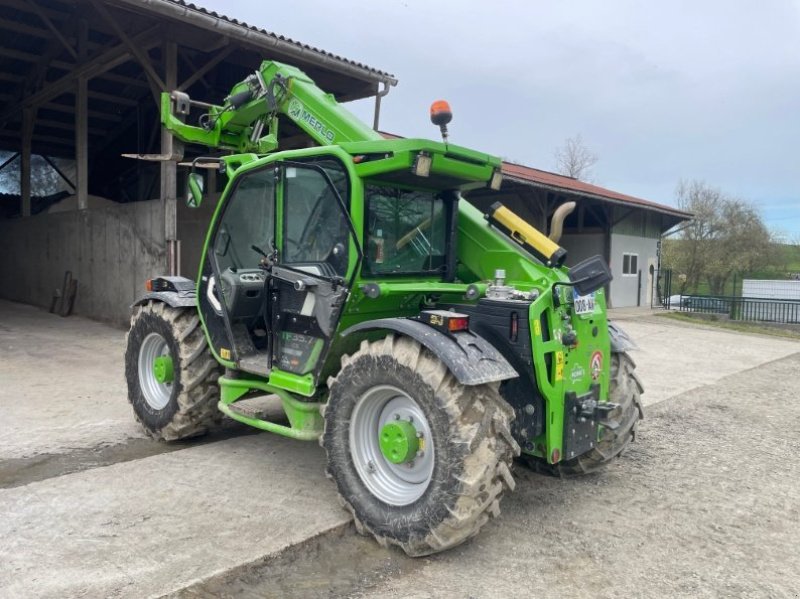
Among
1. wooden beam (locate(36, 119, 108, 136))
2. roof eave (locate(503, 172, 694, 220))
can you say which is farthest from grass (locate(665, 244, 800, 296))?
wooden beam (locate(36, 119, 108, 136))

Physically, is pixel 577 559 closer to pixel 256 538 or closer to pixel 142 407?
pixel 256 538

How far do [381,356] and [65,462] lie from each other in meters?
2.81

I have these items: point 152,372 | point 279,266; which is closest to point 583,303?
point 279,266

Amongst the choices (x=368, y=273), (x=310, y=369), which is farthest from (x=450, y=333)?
(x=310, y=369)

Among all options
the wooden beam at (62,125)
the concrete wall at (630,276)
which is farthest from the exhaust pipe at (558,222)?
the concrete wall at (630,276)

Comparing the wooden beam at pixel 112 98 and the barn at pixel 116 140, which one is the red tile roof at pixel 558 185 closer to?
the barn at pixel 116 140

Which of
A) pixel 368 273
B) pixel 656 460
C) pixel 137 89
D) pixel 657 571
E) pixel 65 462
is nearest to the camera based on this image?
pixel 657 571

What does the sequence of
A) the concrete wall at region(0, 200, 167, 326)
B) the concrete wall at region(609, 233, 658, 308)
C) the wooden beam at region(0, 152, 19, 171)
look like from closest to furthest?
the concrete wall at region(0, 200, 167, 326) → the wooden beam at region(0, 152, 19, 171) → the concrete wall at region(609, 233, 658, 308)

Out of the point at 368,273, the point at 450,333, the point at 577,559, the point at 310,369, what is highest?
the point at 368,273

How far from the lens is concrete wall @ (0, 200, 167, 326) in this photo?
11.3 metres

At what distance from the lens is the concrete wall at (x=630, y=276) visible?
823 inches

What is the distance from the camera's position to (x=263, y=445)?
498 centimetres

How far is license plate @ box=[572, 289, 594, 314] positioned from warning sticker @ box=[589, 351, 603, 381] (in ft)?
0.93

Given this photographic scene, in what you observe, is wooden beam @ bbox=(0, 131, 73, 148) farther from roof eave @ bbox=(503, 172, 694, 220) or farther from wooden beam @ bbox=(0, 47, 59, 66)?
roof eave @ bbox=(503, 172, 694, 220)
